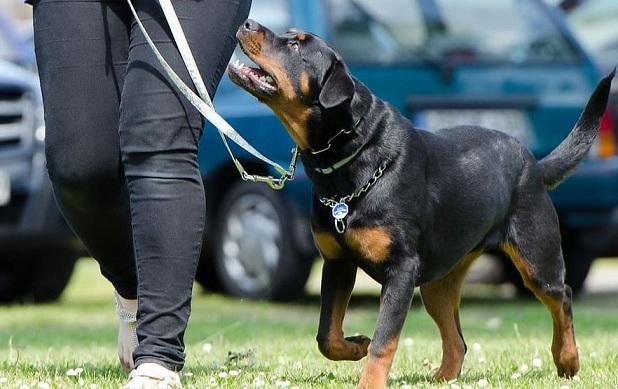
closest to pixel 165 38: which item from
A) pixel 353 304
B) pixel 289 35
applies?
pixel 289 35

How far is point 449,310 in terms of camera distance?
5504 mm

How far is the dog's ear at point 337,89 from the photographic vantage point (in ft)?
16.0

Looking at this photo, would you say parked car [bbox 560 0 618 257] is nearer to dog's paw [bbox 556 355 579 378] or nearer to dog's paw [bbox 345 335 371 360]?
dog's paw [bbox 556 355 579 378]

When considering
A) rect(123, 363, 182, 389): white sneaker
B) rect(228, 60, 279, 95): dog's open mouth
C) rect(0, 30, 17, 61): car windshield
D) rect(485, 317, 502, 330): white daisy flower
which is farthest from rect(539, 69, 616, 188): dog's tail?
rect(0, 30, 17, 61): car windshield

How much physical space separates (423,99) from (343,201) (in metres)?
4.40

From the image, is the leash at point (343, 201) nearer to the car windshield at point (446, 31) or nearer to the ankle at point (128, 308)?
the ankle at point (128, 308)

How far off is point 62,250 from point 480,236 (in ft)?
16.4

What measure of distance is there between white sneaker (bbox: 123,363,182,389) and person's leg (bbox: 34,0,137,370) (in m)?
0.66

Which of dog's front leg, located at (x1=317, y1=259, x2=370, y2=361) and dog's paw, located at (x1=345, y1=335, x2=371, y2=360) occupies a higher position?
dog's front leg, located at (x1=317, y1=259, x2=370, y2=361)

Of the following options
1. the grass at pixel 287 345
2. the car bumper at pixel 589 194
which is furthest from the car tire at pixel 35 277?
the car bumper at pixel 589 194

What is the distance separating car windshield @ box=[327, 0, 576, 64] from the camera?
9242mm

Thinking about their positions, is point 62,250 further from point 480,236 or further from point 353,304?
point 480,236

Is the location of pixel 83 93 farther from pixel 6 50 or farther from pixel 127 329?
→ pixel 6 50

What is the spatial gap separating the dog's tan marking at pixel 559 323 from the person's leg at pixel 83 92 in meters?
1.63
